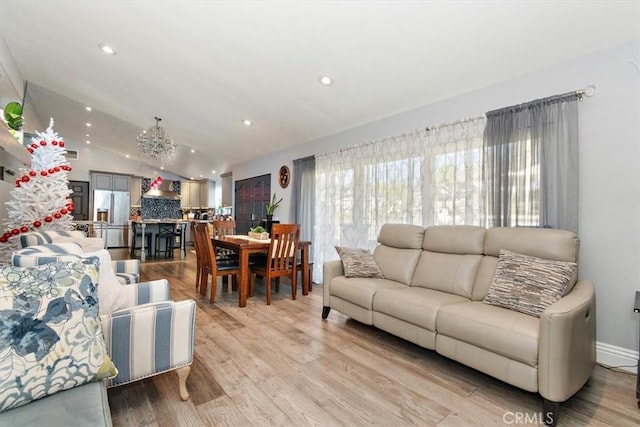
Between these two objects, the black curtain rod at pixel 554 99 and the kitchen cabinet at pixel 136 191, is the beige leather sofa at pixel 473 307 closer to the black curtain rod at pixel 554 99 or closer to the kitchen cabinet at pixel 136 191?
the black curtain rod at pixel 554 99

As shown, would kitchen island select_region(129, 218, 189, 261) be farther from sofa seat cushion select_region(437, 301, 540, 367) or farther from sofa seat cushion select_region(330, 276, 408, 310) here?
sofa seat cushion select_region(437, 301, 540, 367)

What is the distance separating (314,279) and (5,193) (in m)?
4.20

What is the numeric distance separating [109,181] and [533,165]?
11074 mm

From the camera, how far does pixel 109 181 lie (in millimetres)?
9398

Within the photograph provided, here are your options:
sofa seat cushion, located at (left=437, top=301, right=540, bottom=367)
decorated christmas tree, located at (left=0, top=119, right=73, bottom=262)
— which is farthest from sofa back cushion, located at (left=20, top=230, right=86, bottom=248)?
sofa seat cushion, located at (left=437, top=301, right=540, bottom=367)

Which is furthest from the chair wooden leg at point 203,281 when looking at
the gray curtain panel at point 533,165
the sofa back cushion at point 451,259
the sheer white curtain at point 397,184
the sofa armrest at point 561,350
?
the sofa armrest at point 561,350

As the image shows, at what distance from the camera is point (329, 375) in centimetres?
203

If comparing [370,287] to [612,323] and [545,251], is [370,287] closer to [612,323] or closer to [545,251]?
[545,251]

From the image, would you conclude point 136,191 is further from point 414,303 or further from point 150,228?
point 414,303

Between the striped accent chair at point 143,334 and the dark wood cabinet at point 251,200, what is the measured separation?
492 centimetres

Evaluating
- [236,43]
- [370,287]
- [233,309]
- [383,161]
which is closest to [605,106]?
[383,161]

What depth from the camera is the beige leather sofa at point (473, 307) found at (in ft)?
5.21

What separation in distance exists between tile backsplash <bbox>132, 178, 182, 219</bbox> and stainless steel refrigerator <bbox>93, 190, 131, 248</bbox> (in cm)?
41

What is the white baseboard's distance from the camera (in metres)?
2.11
